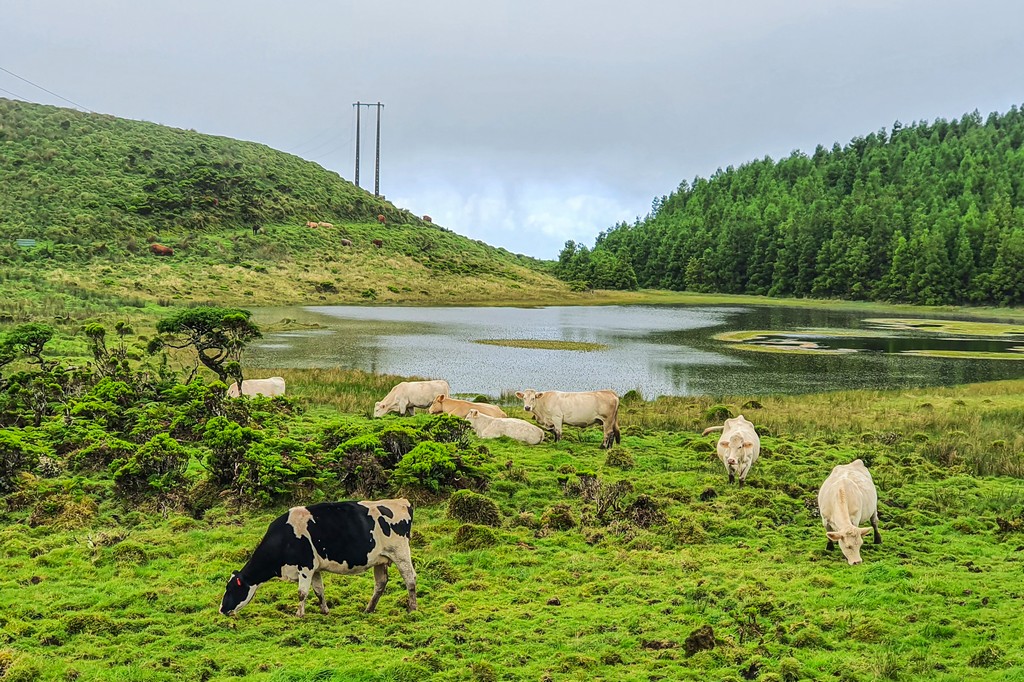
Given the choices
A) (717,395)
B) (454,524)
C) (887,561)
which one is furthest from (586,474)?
(717,395)

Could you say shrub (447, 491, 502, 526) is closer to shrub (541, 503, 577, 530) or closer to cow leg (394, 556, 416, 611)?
shrub (541, 503, 577, 530)

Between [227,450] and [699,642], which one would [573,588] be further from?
[227,450]

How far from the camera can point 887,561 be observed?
991 centimetres

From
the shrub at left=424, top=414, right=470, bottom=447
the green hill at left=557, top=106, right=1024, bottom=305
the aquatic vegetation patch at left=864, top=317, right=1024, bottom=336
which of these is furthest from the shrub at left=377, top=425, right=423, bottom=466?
the green hill at left=557, top=106, right=1024, bottom=305

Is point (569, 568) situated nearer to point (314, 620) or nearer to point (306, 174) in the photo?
point (314, 620)

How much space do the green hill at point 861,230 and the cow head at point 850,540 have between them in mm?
93791

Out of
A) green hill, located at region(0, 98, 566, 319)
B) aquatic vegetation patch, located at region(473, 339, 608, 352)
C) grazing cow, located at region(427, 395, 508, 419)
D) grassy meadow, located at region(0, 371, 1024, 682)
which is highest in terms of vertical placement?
green hill, located at region(0, 98, 566, 319)

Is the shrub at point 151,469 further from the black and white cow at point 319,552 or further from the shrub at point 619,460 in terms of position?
the shrub at point 619,460

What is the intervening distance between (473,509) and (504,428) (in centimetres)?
590

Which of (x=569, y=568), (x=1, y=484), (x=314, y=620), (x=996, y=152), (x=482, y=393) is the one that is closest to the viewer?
(x=314, y=620)

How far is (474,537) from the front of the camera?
10492mm

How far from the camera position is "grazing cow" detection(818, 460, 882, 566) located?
989 centimetres

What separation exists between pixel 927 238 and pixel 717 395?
276ft

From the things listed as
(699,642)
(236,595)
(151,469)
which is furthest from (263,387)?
(699,642)
